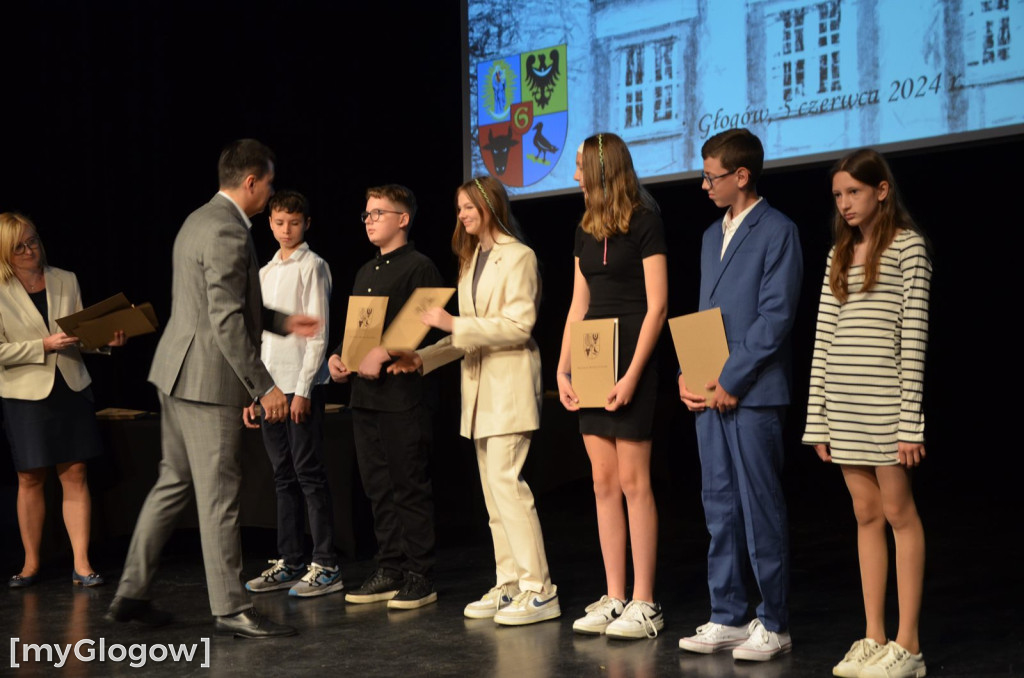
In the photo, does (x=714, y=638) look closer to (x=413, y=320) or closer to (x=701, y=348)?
(x=701, y=348)

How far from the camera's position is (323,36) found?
23.4 feet

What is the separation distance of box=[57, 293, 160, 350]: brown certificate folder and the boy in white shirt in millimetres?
443

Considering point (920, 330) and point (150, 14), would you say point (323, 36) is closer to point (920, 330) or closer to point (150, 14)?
point (150, 14)

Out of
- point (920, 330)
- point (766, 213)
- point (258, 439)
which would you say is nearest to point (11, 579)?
point (258, 439)

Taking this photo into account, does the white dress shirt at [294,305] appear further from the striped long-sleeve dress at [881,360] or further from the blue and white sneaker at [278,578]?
the striped long-sleeve dress at [881,360]

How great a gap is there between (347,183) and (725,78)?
304 cm

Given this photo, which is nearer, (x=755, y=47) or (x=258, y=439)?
(x=258, y=439)

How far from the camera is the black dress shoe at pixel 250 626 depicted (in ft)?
10.6

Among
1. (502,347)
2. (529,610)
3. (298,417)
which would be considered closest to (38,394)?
(298,417)

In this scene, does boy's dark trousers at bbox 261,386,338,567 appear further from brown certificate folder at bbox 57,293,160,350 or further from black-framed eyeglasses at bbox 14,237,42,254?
black-framed eyeglasses at bbox 14,237,42,254

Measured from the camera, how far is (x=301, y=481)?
397cm

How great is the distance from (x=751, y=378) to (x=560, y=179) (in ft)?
10.3

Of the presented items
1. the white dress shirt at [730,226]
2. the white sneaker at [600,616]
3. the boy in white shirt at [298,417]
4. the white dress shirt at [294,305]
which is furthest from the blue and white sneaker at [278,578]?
the white dress shirt at [730,226]

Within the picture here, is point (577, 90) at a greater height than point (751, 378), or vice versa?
point (577, 90)
